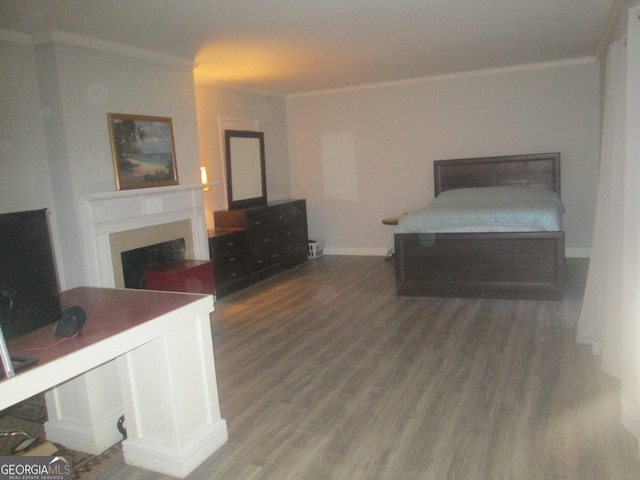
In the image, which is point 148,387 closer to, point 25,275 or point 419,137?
point 25,275

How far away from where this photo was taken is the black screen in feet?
5.33

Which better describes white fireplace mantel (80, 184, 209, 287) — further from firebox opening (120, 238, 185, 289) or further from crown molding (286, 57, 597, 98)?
crown molding (286, 57, 597, 98)

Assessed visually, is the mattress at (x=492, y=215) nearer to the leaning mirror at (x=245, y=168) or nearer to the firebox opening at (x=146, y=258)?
the firebox opening at (x=146, y=258)

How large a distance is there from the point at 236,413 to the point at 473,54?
4.28 metres

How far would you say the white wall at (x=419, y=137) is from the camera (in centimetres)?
591

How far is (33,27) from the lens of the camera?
3471mm

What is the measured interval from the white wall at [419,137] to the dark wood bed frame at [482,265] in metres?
2.06

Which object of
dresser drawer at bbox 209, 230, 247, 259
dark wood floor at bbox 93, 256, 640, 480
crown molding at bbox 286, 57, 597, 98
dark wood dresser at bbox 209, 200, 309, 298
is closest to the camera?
dark wood floor at bbox 93, 256, 640, 480

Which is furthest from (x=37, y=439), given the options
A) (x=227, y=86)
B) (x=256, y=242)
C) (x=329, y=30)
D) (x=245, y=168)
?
(x=227, y=86)

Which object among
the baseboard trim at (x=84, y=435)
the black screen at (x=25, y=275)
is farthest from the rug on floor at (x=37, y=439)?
the black screen at (x=25, y=275)

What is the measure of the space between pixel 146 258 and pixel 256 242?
1593mm

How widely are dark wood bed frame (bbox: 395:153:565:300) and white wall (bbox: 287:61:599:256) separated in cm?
206

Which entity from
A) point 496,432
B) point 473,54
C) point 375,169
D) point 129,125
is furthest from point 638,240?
point 375,169

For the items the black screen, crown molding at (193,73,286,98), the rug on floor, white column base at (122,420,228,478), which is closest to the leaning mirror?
crown molding at (193,73,286,98)
